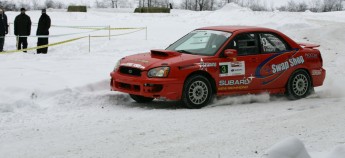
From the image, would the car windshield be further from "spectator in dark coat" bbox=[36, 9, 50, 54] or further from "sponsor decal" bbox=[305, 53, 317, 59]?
"spectator in dark coat" bbox=[36, 9, 50, 54]

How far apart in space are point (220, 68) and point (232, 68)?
26 centimetres

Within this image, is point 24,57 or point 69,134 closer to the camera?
point 69,134

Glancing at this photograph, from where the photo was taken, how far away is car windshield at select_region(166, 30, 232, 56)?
35.7 feet

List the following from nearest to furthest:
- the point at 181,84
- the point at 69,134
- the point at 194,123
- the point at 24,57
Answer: the point at 69,134
the point at 194,123
the point at 181,84
the point at 24,57

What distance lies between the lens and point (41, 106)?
10242 millimetres

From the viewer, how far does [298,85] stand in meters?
11.7

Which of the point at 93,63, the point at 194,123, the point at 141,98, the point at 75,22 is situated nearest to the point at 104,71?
the point at 93,63

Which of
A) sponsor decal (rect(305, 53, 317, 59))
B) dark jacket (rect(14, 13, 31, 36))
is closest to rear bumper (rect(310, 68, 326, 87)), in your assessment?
sponsor decal (rect(305, 53, 317, 59))

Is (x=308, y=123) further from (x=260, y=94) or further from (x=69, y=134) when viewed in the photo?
(x=69, y=134)

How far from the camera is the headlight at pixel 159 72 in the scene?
1016 cm

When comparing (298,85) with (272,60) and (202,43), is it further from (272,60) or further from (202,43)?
(202,43)

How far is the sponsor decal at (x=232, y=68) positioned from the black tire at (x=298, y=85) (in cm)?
123

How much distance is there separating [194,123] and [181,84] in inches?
56.4

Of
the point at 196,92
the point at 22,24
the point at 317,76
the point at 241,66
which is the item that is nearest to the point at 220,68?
the point at 241,66
